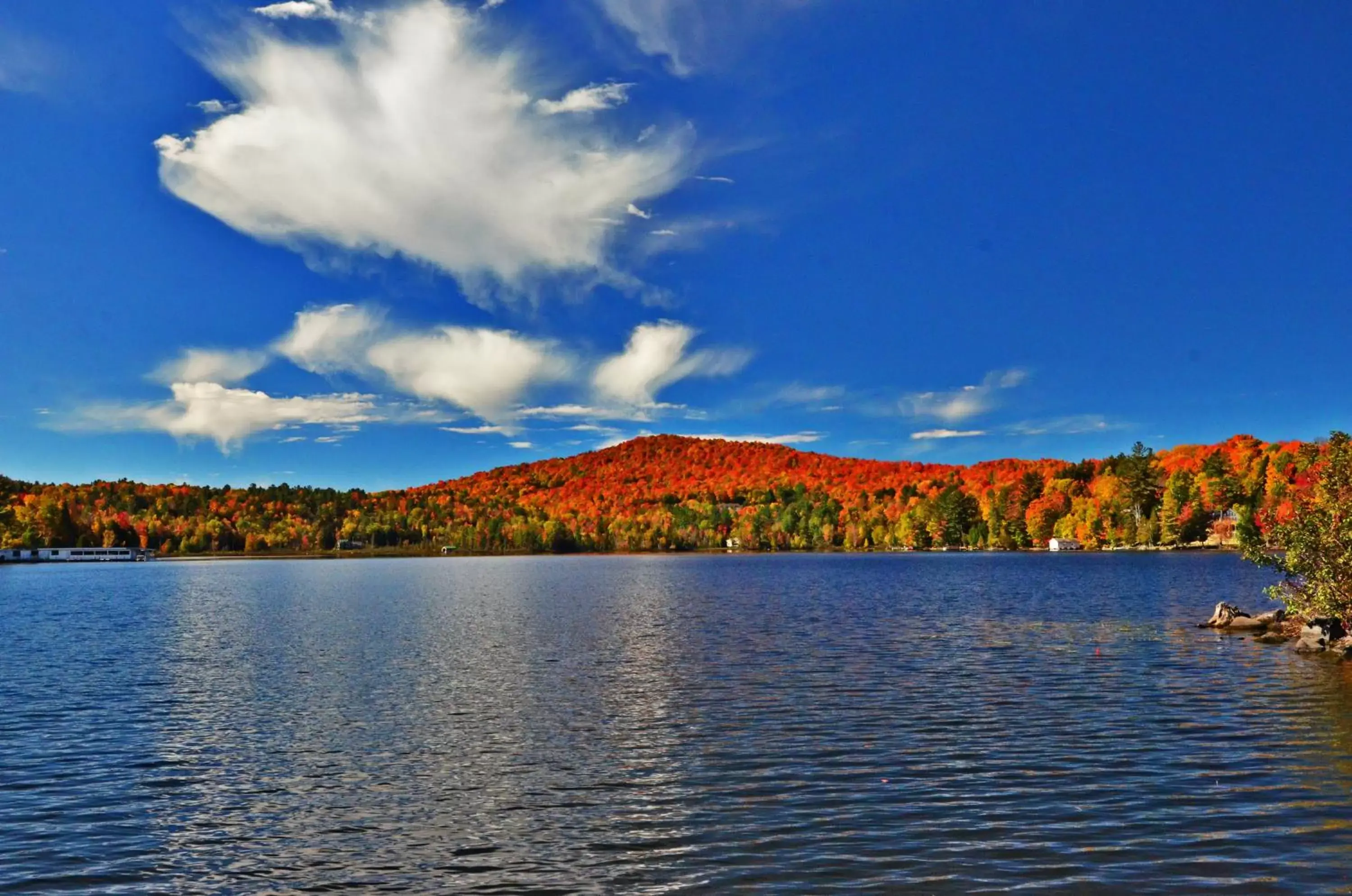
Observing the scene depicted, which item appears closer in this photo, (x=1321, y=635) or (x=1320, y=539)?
(x=1320, y=539)

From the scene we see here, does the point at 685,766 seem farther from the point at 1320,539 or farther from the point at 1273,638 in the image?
the point at 1273,638

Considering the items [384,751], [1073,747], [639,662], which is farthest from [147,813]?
[639,662]

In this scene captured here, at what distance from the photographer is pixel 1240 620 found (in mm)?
70875

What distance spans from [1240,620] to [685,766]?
189ft

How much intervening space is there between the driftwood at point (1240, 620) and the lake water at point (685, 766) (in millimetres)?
3046

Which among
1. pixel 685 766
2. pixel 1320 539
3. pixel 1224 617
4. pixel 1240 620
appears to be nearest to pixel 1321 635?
pixel 1320 539

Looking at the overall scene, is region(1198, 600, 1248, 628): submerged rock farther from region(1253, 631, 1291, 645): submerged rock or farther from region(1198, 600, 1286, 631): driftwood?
region(1253, 631, 1291, 645): submerged rock

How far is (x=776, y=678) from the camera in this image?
50.9m

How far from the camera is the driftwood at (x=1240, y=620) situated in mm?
69500

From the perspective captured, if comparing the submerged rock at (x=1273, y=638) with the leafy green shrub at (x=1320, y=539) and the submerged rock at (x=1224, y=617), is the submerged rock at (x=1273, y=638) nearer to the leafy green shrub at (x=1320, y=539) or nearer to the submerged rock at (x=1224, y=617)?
the leafy green shrub at (x=1320, y=539)

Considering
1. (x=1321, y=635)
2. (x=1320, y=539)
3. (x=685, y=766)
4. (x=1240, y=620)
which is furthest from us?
(x=1240, y=620)

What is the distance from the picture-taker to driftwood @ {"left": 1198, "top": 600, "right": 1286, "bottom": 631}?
69500mm

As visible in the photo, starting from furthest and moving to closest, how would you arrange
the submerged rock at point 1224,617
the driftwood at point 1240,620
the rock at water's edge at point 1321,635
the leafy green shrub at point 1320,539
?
the submerged rock at point 1224,617
the driftwood at point 1240,620
the rock at water's edge at point 1321,635
the leafy green shrub at point 1320,539

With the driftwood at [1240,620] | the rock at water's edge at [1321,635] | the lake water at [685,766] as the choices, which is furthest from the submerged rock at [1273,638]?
the rock at water's edge at [1321,635]
